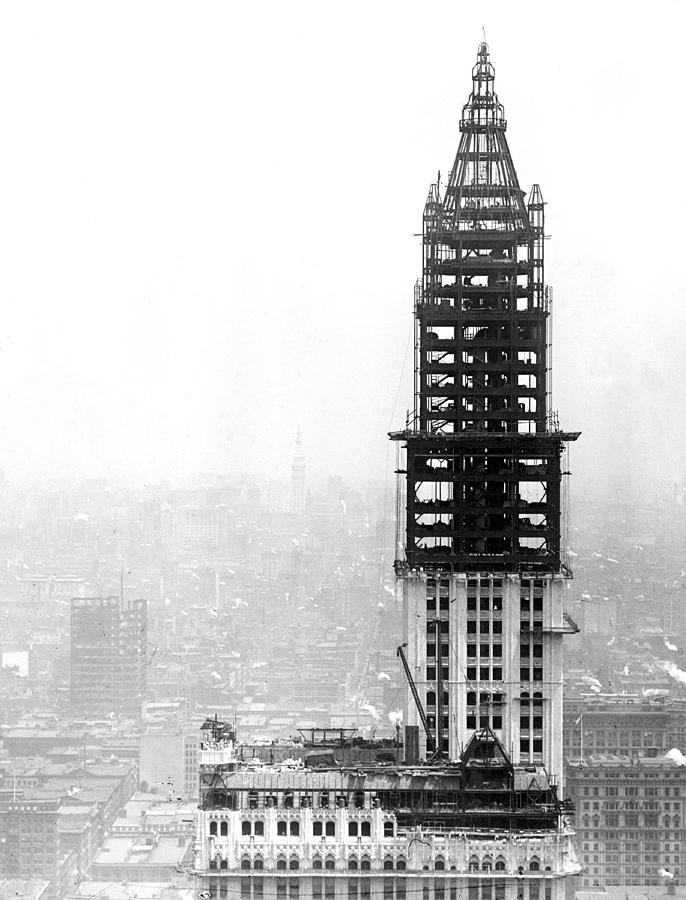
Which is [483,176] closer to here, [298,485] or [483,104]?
[483,104]

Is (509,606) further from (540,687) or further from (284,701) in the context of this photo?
(284,701)

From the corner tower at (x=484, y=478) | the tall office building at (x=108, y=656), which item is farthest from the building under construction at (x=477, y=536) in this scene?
the tall office building at (x=108, y=656)

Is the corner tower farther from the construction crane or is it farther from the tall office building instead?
the tall office building

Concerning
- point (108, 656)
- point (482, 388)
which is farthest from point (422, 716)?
point (108, 656)

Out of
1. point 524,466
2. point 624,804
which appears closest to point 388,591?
point 624,804

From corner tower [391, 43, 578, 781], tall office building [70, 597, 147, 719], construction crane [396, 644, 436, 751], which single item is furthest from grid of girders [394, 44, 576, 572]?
tall office building [70, 597, 147, 719]
